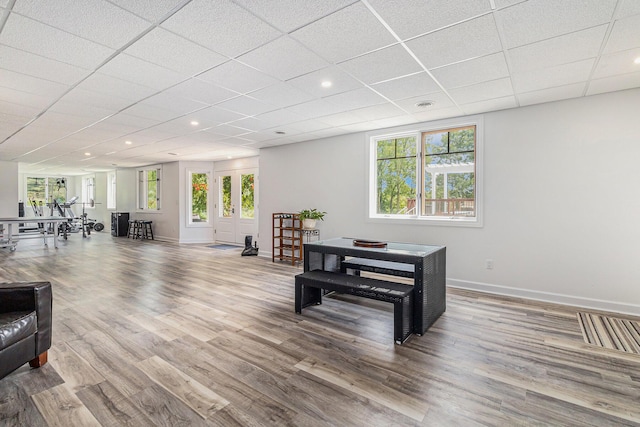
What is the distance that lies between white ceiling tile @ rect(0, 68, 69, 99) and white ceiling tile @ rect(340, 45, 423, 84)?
317cm

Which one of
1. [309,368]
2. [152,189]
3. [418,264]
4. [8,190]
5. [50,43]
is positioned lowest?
[309,368]

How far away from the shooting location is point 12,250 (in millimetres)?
7598

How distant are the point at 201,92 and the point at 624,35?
3942mm

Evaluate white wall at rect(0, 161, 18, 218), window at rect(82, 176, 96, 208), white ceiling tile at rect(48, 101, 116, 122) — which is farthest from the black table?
window at rect(82, 176, 96, 208)

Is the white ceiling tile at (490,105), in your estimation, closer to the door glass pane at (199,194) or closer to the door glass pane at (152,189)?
the door glass pane at (199,194)

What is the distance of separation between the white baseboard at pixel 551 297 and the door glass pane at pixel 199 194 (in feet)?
24.6

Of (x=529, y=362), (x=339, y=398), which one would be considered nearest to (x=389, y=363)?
(x=339, y=398)

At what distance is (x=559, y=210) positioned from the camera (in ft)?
12.8

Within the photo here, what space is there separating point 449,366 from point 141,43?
139 inches

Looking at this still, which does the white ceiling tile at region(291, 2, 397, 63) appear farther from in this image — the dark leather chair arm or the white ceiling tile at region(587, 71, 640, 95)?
the dark leather chair arm

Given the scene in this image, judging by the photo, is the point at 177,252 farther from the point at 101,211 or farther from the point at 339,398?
the point at 101,211

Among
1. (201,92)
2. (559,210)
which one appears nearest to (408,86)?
(201,92)

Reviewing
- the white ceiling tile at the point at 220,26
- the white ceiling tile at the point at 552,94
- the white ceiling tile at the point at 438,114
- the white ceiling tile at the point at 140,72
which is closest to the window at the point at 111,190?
the white ceiling tile at the point at 140,72

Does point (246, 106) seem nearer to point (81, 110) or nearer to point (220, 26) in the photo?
point (220, 26)
